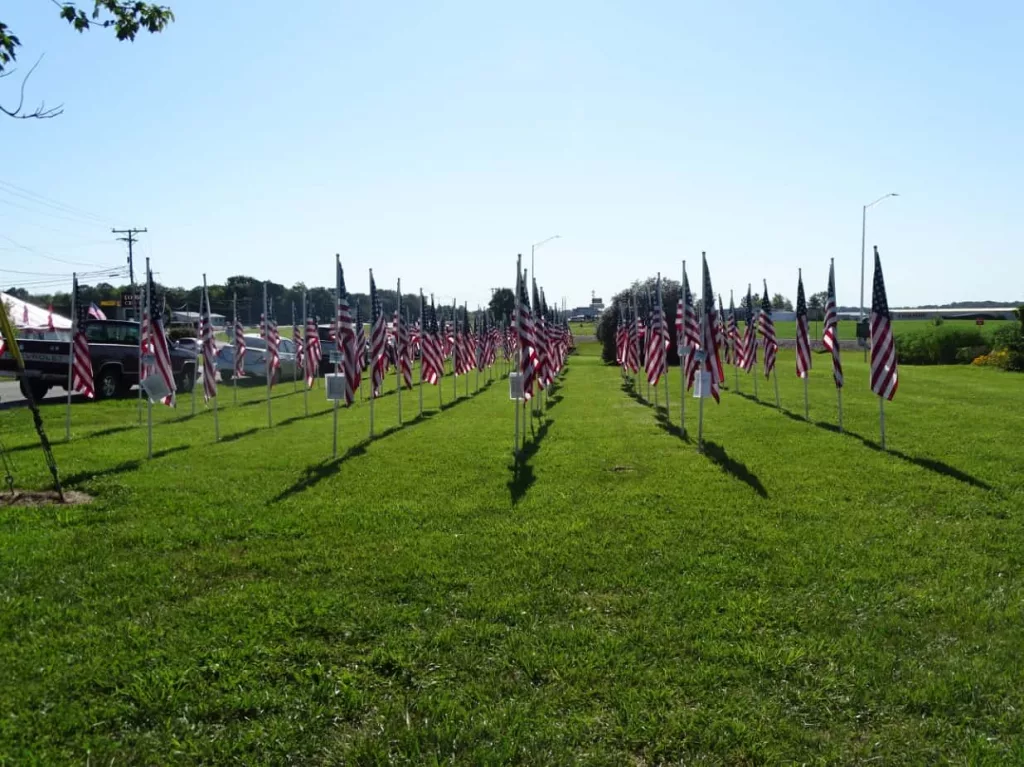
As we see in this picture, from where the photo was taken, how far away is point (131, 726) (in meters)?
4.59

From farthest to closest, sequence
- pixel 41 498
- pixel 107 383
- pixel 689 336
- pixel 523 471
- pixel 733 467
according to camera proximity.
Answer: pixel 107 383 < pixel 689 336 < pixel 733 467 < pixel 523 471 < pixel 41 498

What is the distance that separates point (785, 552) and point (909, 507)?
2811mm

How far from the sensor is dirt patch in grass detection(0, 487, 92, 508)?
976cm

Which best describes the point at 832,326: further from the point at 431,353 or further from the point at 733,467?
the point at 431,353

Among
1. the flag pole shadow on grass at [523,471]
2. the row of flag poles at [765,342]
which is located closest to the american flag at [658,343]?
the row of flag poles at [765,342]

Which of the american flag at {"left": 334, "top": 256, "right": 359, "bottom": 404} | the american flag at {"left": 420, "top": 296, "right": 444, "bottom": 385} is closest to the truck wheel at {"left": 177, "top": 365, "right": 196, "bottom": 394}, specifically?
the american flag at {"left": 420, "top": 296, "right": 444, "bottom": 385}

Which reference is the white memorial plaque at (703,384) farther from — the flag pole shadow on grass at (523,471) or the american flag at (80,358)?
the american flag at (80,358)

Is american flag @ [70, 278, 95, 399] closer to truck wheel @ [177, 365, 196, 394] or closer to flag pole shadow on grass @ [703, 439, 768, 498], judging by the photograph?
truck wheel @ [177, 365, 196, 394]

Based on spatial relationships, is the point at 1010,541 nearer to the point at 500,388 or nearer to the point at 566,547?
the point at 566,547

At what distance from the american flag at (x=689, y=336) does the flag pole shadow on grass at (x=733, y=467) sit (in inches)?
82.6

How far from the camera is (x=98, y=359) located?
76.7ft

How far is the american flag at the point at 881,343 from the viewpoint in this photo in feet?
45.4

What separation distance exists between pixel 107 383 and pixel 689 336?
653 inches

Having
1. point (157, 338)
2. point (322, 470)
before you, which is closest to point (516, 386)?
point (322, 470)
